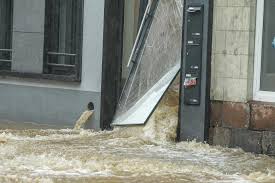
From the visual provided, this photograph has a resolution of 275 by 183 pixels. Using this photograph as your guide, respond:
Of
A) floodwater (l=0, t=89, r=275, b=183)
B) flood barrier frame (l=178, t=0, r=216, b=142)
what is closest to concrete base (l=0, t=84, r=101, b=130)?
floodwater (l=0, t=89, r=275, b=183)

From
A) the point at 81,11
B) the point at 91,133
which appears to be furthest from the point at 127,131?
the point at 81,11

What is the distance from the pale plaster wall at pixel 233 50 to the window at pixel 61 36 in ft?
10.2

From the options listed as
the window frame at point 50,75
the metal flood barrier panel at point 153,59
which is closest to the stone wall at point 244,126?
the metal flood barrier panel at point 153,59

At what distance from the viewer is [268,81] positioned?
972 centimetres

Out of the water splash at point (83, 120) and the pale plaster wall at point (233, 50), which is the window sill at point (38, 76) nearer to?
the water splash at point (83, 120)

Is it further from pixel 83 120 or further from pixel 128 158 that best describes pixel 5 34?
pixel 128 158

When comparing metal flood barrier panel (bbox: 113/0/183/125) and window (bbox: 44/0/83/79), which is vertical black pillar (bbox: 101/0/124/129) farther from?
window (bbox: 44/0/83/79)

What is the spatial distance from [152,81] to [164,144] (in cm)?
119

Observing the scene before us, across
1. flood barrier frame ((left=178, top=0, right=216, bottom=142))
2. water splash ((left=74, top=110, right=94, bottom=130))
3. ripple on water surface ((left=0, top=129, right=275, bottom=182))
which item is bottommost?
ripple on water surface ((left=0, top=129, right=275, bottom=182))

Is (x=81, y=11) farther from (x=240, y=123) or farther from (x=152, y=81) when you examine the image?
(x=240, y=123)

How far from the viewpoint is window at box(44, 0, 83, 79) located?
40.4 ft

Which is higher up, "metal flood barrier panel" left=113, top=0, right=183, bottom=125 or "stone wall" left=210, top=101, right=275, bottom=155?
"metal flood barrier panel" left=113, top=0, right=183, bottom=125

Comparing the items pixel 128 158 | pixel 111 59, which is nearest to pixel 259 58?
pixel 128 158

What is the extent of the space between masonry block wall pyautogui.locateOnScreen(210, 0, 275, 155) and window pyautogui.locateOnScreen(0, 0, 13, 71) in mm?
4926
